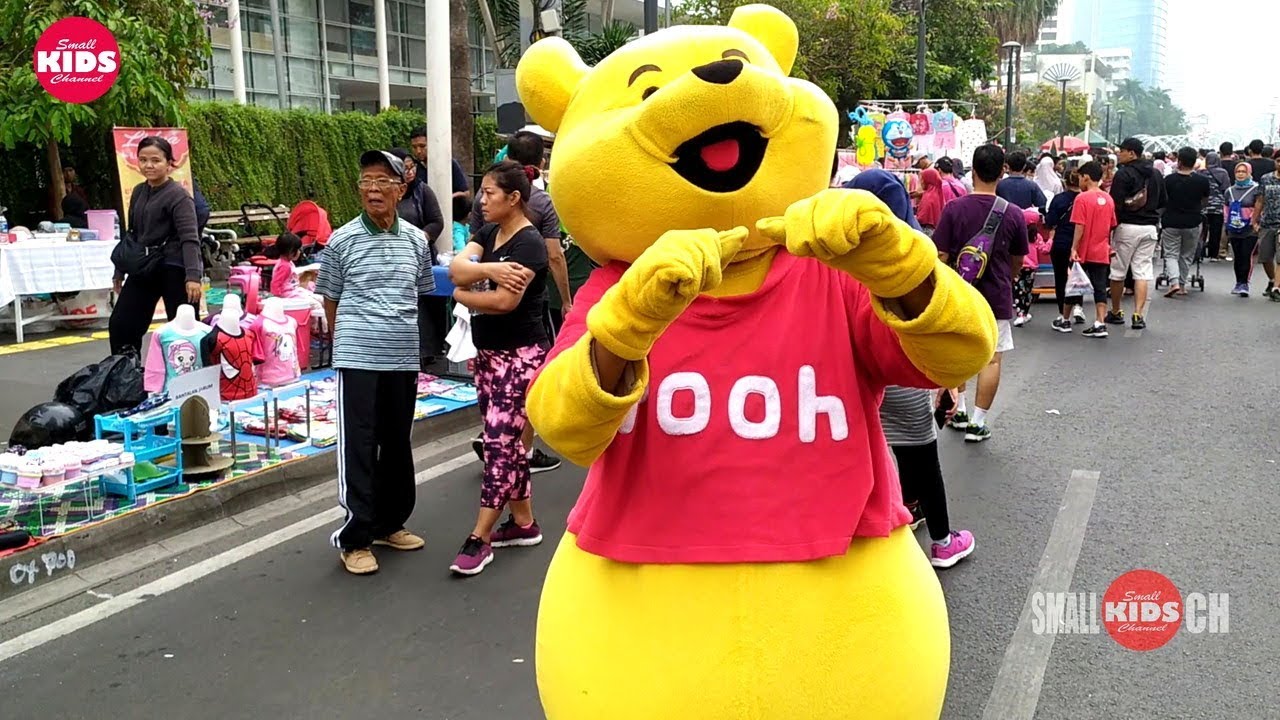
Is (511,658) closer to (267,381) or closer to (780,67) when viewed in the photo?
(780,67)

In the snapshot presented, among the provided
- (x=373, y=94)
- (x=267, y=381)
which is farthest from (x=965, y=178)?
(x=373, y=94)

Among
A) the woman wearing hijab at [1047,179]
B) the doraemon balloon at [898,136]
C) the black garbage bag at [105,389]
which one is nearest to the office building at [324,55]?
the doraemon balloon at [898,136]

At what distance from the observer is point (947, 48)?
3572 centimetres

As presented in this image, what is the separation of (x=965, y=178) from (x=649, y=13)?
23.1ft

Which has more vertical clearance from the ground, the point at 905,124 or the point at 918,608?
the point at 905,124

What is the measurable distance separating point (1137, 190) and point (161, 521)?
32.4ft

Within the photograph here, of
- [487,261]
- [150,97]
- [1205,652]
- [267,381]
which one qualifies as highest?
[150,97]

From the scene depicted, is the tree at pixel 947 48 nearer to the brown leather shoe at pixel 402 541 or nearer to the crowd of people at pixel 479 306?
the crowd of people at pixel 479 306

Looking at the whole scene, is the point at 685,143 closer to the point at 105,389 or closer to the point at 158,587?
the point at 158,587

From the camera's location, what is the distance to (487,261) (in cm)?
509

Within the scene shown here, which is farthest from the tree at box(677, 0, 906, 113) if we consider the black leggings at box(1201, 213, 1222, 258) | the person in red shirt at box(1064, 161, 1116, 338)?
the person in red shirt at box(1064, 161, 1116, 338)

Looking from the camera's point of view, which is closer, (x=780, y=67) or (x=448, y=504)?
(x=780, y=67)

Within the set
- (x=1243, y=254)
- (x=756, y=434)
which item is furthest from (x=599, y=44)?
(x=756, y=434)

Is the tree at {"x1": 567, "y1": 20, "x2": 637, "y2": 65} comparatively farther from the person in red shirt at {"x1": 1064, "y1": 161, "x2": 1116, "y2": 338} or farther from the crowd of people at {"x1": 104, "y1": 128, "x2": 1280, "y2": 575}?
the crowd of people at {"x1": 104, "y1": 128, "x2": 1280, "y2": 575}
